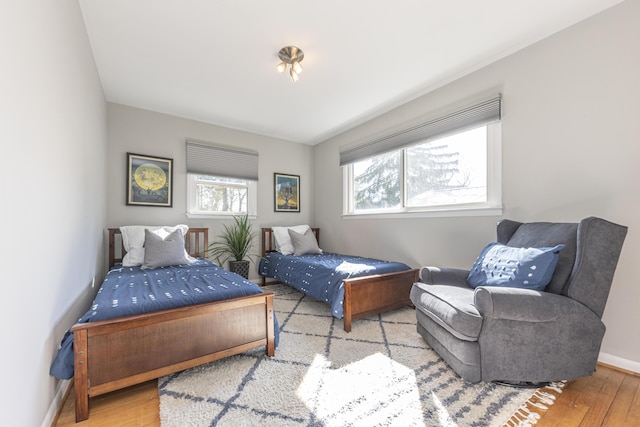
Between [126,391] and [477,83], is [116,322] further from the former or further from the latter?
[477,83]

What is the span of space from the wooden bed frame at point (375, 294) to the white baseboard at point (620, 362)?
4.70 feet

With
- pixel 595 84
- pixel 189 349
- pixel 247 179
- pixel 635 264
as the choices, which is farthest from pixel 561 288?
pixel 247 179

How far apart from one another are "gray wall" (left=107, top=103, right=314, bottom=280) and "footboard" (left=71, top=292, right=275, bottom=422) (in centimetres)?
227

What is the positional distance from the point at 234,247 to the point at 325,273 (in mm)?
1679

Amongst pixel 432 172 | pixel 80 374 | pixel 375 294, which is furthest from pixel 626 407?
pixel 80 374

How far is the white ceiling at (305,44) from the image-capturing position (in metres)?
1.87

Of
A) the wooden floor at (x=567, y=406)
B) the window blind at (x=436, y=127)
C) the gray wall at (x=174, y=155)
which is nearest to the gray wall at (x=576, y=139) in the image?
the window blind at (x=436, y=127)

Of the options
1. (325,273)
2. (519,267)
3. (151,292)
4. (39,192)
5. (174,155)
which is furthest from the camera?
(174,155)

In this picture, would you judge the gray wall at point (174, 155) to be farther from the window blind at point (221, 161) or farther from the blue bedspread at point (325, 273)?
the blue bedspread at point (325, 273)

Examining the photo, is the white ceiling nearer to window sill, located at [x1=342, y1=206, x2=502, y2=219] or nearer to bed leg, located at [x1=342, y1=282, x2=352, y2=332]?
window sill, located at [x1=342, y1=206, x2=502, y2=219]

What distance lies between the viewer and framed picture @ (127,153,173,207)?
336 centimetres

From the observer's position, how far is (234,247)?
3.88m

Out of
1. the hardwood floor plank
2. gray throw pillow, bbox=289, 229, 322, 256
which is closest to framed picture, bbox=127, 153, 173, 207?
gray throw pillow, bbox=289, 229, 322, 256

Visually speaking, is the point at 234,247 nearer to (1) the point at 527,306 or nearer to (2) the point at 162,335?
(2) the point at 162,335
